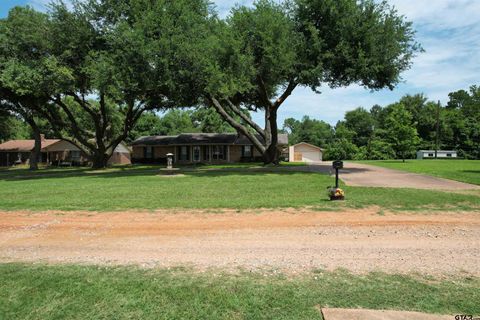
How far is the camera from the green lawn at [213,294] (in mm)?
3914

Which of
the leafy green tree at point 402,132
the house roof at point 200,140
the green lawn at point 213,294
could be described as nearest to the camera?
the green lawn at point 213,294

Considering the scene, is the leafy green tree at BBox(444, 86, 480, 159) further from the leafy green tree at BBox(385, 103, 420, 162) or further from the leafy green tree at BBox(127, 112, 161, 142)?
the leafy green tree at BBox(127, 112, 161, 142)

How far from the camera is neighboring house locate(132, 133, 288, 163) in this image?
44250 millimetres

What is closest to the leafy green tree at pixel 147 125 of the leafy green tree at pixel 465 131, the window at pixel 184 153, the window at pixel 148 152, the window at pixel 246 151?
the window at pixel 148 152

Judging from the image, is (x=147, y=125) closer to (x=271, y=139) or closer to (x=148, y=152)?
(x=148, y=152)

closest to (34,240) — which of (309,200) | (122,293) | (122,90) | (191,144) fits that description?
(122,293)

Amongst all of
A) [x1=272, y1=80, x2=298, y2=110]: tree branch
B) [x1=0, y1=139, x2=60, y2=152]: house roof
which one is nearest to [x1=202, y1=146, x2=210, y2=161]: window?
[x1=272, y1=80, x2=298, y2=110]: tree branch

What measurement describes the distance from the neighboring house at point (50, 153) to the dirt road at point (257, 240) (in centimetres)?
4371

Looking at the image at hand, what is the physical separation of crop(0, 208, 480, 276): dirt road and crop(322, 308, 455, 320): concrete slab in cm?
128

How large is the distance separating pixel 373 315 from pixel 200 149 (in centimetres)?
4201

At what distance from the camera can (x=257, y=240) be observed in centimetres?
689

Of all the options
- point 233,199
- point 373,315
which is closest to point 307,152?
point 233,199

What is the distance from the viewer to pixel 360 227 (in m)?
7.80

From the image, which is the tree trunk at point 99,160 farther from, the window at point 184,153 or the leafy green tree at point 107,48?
the window at point 184,153
